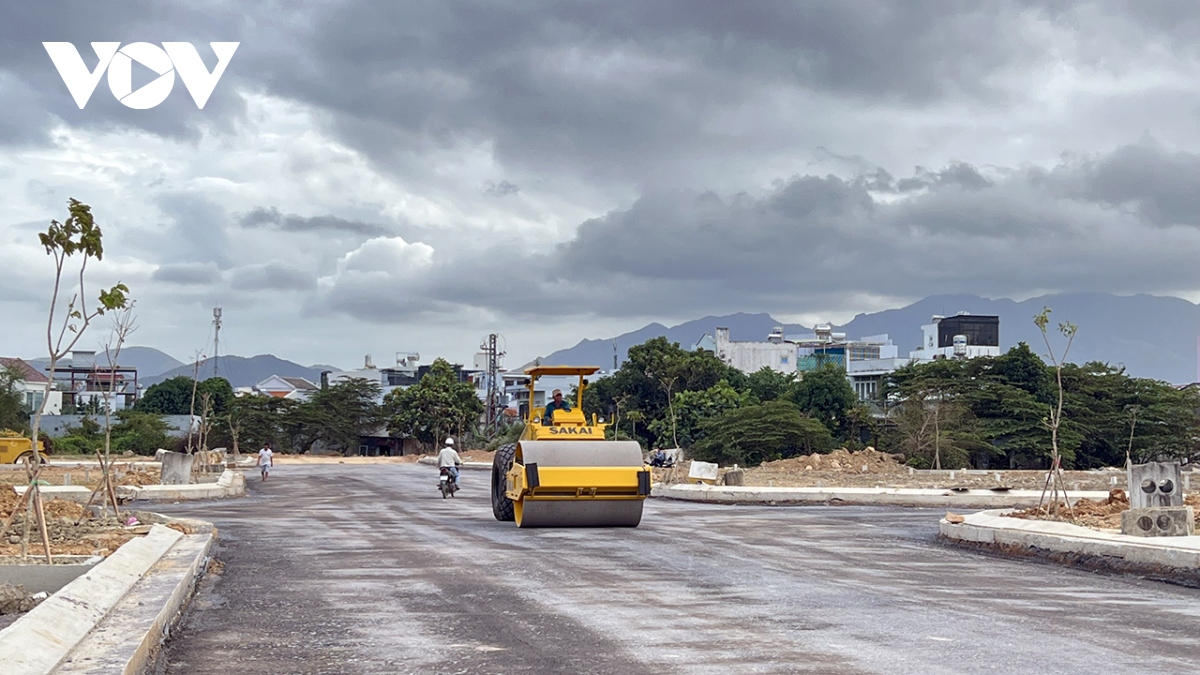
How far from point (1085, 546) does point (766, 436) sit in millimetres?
45050

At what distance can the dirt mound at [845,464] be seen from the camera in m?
49.4

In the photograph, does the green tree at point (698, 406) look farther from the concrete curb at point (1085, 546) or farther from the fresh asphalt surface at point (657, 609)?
the fresh asphalt surface at point (657, 609)

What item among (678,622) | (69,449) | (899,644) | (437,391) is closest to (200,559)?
(678,622)

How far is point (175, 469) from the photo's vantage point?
33.4m

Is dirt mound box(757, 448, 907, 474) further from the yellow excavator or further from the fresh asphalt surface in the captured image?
the fresh asphalt surface

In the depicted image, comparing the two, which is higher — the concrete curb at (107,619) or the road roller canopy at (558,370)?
the road roller canopy at (558,370)

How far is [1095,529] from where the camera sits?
1725 centimetres

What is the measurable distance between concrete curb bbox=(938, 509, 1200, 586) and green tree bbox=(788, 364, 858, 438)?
5226cm

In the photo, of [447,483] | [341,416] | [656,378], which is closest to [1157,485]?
[447,483]

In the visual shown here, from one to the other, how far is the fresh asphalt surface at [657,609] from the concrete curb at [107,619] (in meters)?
0.28

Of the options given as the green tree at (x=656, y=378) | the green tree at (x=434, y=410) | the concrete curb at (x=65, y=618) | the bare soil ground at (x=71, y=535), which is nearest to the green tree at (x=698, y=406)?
the green tree at (x=656, y=378)

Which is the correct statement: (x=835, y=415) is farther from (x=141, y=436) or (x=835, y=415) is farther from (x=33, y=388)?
(x=33, y=388)

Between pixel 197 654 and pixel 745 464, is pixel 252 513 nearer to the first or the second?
pixel 197 654

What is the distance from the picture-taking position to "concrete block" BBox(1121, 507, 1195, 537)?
1573cm
